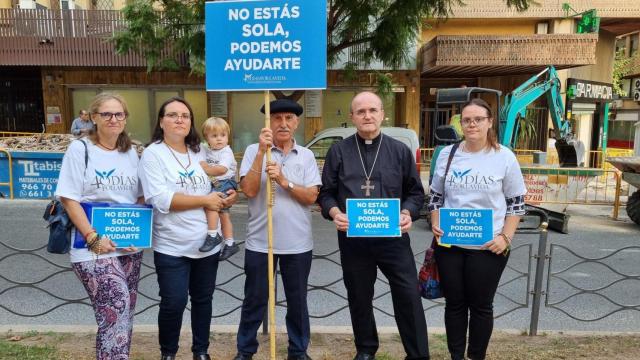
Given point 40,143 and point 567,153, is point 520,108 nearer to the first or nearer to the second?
point 567,153

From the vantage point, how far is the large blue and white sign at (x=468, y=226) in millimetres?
3062

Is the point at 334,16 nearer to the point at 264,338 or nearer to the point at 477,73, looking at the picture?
the point at 264,338

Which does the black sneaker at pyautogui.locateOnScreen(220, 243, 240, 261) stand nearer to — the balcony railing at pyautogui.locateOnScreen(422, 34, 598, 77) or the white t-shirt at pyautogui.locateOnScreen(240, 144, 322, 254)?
the white t-shirt at pyautogui.locateOnScreen(240, 144, 322, 254)

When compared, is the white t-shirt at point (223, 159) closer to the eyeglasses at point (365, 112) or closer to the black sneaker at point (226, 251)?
the black sneaker at point (226, 251)

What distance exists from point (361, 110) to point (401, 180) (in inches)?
22.3

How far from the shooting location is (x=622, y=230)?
9266mm

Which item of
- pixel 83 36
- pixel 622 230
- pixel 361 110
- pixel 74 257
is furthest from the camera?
pixel 83 36

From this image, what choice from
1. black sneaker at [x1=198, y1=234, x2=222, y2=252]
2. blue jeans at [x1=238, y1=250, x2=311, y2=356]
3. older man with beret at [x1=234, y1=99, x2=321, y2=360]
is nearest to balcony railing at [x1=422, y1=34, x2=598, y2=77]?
older man with beret at [x1=234, y1=99, x2=321, y2=360]

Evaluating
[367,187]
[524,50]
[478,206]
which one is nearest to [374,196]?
[367,187]

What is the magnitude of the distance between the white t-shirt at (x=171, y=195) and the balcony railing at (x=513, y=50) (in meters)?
13.1

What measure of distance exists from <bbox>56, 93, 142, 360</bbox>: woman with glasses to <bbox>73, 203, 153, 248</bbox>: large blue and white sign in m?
0.03

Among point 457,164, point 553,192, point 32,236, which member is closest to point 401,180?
point 457,164

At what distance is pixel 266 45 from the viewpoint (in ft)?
10.3

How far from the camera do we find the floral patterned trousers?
2826 millimetres
